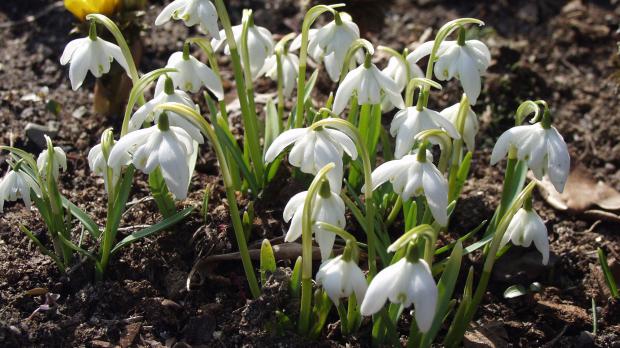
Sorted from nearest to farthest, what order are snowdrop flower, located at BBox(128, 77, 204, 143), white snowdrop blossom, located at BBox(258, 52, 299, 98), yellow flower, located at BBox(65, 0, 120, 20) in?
snowdrop flower, located at BBox(128, 77, 204, 143), white snowdrop blossom, located at BBox(258, 52, 299, 98), yellow flower, located at BBox(65, 0, 120, 20)

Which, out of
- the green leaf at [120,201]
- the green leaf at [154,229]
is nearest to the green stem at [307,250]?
the green leaf at [154,229]

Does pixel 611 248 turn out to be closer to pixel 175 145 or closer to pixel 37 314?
pixel 175 145

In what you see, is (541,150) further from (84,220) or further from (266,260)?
(84,220)

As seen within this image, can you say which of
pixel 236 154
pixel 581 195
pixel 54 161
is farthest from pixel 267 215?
pixel 581 195

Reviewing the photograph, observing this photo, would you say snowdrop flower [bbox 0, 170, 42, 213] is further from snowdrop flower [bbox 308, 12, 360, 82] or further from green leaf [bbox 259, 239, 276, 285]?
snowdrop flower [bbox 308, 12, 360, 82]

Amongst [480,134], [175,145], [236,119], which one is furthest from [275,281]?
[480,134]

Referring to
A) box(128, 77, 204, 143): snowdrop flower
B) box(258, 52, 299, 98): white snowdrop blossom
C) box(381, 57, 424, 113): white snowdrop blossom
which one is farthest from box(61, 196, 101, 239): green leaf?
box(381, 57, 424, 113): white snowdrop blossom
